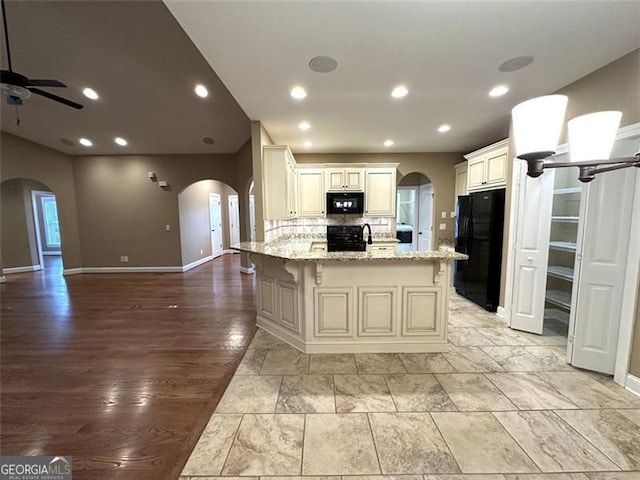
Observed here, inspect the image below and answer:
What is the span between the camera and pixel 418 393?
2041 millimetres

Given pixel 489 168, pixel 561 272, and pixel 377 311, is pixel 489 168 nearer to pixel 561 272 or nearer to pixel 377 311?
pixel 561 272

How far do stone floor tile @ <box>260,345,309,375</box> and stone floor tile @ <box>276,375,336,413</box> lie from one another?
0.09 metres

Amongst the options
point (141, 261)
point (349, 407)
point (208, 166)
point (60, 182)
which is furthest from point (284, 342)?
point (60, 182)

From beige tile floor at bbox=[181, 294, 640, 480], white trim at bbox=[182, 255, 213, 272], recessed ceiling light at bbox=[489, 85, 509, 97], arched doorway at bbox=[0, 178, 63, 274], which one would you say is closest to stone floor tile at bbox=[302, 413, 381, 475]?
beige tile floor at bbox=[181, 294, 640, 480]

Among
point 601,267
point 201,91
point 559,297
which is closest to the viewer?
point 601,267

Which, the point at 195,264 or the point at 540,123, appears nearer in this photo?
the point at 540,123

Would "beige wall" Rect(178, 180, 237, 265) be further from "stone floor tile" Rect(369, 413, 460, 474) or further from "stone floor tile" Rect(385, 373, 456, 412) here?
"stone floor tile" Rect(369, 413, 460, 474)

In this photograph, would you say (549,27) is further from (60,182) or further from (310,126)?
(60,182)

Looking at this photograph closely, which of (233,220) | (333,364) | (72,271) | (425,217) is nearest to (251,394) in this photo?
(333,364)

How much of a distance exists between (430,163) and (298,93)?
3.66 meters

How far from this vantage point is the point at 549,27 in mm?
1839

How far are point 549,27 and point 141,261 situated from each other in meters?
7.82

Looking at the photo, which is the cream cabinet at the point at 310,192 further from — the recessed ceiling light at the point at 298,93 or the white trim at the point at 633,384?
the white trim at the point at 633,384

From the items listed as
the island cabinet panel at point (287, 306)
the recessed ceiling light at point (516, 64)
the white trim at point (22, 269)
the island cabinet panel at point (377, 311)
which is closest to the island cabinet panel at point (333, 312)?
the island cabinet panel at point (377, 311)
